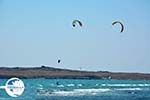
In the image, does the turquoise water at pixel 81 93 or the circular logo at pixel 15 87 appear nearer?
the circular logo at pixel 15 87

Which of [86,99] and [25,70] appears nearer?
[86,99]

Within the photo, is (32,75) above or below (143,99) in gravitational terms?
above

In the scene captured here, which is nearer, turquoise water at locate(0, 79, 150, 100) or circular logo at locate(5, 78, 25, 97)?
circular logo at locate(5, 78, 25, 97)

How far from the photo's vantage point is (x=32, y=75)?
6575 inches

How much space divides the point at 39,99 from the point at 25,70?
122 m

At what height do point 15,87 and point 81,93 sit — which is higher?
point 81,93

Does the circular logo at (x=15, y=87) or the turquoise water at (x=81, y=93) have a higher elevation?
the turquoise water at (x=81, y=93)

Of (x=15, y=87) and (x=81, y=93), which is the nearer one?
(x=15, y=87)

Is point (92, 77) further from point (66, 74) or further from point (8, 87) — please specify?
A: point (8, 87)

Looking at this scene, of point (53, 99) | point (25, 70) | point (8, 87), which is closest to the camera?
point (8, 87)

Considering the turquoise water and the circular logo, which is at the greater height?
the turquoise water

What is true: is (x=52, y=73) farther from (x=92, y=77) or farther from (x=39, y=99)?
(x=39, y=99)

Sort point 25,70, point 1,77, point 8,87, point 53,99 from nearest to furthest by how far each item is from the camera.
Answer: point 8,87 < point 53,99 < point 1,77 < point 25,70

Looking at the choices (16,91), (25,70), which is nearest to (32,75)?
(25,70)
